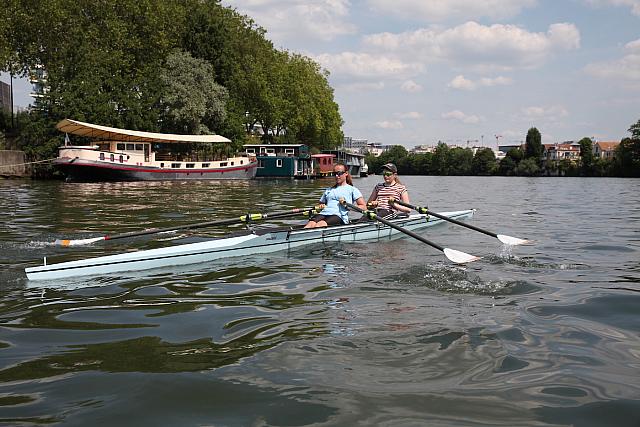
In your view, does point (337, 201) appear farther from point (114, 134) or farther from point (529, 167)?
point (529, 167)

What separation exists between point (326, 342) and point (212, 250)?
4.70 metres

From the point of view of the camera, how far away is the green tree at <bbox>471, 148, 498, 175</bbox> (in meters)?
129

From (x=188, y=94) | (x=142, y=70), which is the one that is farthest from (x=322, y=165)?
(x=142, y=70)

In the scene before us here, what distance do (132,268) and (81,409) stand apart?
16.3ft

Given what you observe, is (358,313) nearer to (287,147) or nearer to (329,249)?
(329,249)

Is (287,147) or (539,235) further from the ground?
(287,147)

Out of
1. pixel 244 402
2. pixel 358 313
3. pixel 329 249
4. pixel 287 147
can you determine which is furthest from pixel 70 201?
pixel 287 147

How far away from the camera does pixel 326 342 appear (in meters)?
5.37

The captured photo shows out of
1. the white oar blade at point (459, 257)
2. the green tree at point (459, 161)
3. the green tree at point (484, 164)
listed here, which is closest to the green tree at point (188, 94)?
the white oar blade at point (459, 257)

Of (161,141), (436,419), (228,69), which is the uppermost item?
(228,69)

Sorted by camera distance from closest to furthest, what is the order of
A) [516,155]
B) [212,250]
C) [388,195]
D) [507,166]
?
[212,250]
[388,195]
[516,155]
[507,166]

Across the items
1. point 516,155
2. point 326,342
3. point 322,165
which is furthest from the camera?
point 516,155

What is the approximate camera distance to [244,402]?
4020 millimetres

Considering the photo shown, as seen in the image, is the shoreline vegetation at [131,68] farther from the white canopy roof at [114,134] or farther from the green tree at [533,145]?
the green tree at [533,145]
